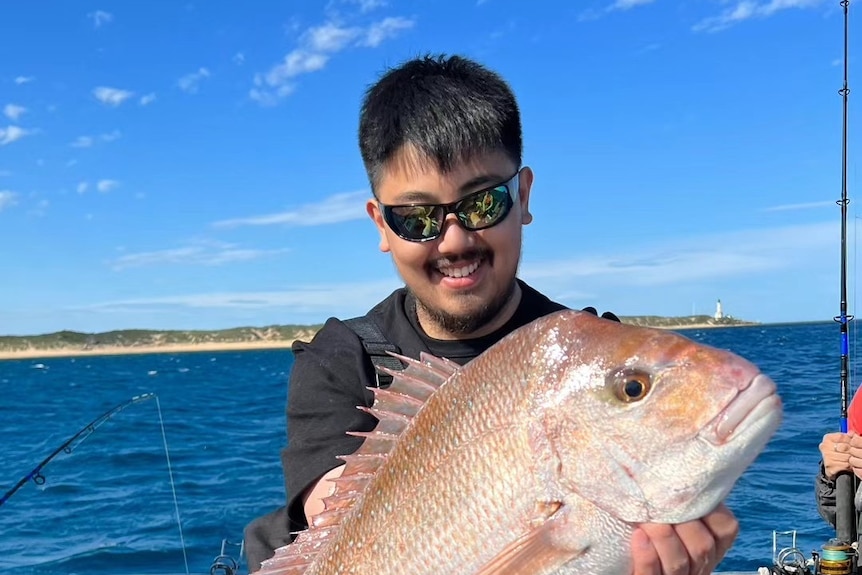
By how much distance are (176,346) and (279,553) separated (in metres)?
151

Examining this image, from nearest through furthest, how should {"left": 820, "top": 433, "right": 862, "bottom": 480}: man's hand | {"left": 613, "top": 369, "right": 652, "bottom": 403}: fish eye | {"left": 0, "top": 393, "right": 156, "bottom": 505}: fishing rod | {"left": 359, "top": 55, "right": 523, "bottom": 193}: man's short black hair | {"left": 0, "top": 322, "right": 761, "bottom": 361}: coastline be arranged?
1. {"left": 613, "top": 369, "right": 652, "bottom": 403}: fish eye
2. {"left": 359, "top": 55, "right": 523, "bottom": 193}: man's short black hair
3. {"left": 820, "top": 433, "right": 862, "bottom": 480}: man's hand
4. {"left": 0, "top": 393, "right": 156, "bottom": 505}: fishing rod
5. {"left": 0, "top": 322, "right": 761, "bottom": 361}: coastline

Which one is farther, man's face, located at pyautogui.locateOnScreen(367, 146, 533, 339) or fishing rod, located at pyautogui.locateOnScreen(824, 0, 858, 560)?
fishing rod, located at pyautogui.locateOnScreen(824, 0, 858, 560)

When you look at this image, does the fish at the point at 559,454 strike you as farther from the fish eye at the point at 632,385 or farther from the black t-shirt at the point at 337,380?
the black t-shirt at the point at 337,380

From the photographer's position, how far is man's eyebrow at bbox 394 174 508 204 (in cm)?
282

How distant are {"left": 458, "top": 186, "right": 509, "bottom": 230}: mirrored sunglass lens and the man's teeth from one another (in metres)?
0.17

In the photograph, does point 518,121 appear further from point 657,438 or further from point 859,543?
point 859,543

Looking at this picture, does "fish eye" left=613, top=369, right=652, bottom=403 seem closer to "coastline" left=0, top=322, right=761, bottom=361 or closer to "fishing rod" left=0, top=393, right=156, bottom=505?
"fishing rod" left=0, top=393, right=156, bottom=505

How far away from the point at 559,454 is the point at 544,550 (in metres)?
0.21

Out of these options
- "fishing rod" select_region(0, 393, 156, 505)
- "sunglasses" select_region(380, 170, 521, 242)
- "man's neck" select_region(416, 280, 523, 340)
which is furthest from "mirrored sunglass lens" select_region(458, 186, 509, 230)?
"fishing rod" select_region(0, 393, 156, 505)

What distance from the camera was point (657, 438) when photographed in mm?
1743

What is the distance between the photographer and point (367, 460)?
86.3 inches

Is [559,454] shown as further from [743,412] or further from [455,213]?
[455,213]

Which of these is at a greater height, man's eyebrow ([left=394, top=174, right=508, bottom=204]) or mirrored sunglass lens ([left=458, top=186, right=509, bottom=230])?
man's eyebrow ([left=394, top=174, right=508, bottom=204])

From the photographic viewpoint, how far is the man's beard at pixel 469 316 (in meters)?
3.08
